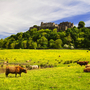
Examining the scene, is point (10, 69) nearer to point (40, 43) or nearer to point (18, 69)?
point (18, 69)

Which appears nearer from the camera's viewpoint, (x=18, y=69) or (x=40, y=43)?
(x=18, y=69)

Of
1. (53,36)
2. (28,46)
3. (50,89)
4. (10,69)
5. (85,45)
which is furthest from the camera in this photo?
(53,36)

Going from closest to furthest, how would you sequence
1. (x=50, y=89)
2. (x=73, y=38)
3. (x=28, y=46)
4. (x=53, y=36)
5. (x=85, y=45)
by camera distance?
(x=50, y=89) → (x=85, y=45) → (x=28, y=46) → (x=73, y=38) → (x=53, y=36)

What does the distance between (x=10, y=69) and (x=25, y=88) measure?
5763 millimetres

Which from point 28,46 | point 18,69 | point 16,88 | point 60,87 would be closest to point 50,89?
point 60,87

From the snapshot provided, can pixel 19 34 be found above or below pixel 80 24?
below

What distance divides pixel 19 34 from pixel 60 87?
611ft

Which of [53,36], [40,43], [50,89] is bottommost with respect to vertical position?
[50,89]

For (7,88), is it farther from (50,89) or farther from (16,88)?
(50,89)

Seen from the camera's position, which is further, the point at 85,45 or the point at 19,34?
the point at 19,34

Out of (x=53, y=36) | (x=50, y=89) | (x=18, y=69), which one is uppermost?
(x=53, y=36)

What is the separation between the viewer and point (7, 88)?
1152 centimetres

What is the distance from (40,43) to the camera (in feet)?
448

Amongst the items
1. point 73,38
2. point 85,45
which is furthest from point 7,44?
point 85,45
